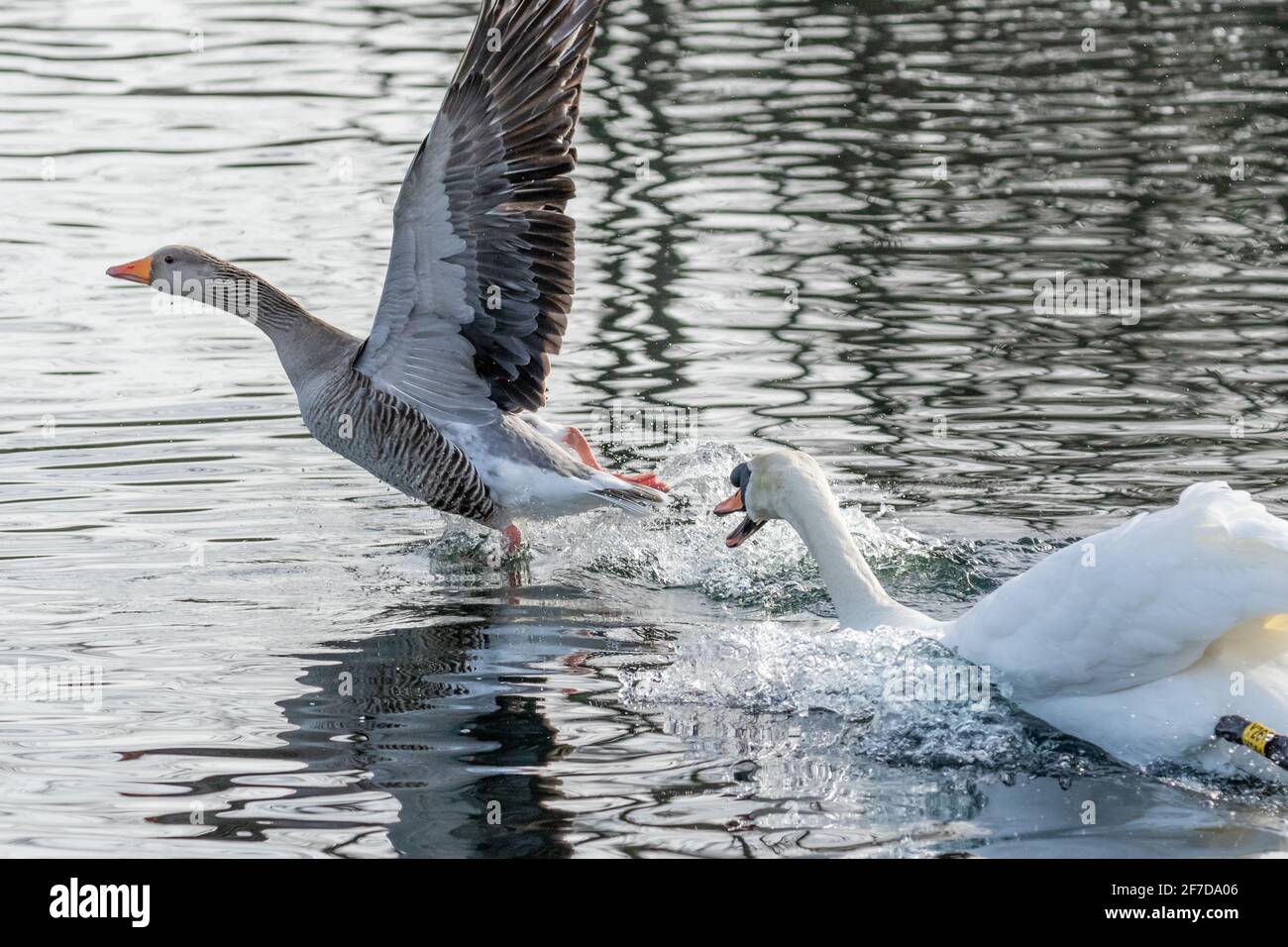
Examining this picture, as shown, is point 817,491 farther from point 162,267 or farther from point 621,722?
point 162,267

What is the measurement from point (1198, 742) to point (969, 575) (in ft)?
8.27

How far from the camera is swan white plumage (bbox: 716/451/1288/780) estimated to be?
19.6 ft

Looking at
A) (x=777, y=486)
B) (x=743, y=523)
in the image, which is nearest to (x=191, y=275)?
(x=743, y=523)

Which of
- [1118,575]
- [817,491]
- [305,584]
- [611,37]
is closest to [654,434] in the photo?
[305,584]

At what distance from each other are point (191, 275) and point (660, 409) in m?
2.99

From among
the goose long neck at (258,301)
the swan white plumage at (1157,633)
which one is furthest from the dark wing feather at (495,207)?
the swan white plumage at (1157,633)

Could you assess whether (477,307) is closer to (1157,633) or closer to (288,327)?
(288,327)

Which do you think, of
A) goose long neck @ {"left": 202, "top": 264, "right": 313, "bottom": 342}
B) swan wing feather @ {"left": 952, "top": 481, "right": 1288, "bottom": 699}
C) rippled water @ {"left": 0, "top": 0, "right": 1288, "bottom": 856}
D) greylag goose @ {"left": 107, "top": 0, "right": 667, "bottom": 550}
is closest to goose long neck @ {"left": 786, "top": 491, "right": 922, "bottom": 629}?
rippled water @ {"left": 0, "top": 0, "right": 1288, "bottom": 856}

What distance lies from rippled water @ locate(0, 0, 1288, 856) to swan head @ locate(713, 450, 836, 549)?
50 centimetres

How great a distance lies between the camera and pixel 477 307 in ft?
29.1

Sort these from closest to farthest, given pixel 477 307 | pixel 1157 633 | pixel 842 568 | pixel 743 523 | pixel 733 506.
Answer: pixel 1157 633 → pixel 842 568 → pixel 733 506 → pixel 743 523 → pixel 477 307

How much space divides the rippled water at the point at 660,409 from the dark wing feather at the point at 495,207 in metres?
1.17

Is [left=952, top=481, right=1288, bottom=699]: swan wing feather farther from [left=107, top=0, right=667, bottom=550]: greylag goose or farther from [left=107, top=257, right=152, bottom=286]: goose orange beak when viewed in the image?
[left=107, top=257, right=152, bottom=286]: goose orange beak

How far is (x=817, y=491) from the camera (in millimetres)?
7324
